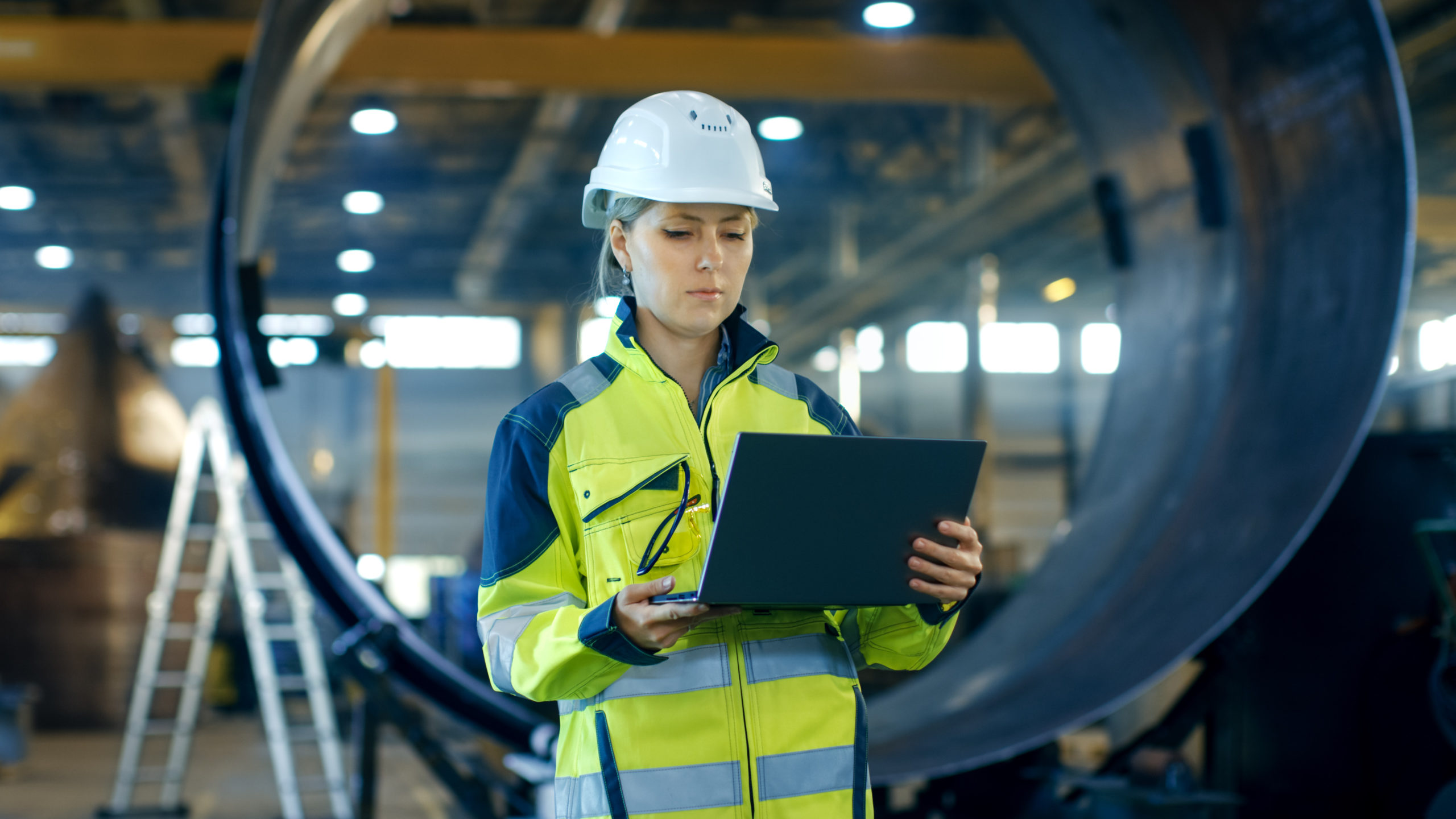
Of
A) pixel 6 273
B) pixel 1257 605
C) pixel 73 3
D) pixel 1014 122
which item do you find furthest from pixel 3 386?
pixel 1257 605

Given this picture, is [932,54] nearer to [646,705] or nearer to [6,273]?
[646,705]

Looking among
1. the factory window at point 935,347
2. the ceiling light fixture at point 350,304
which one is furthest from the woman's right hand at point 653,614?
the ceiling light fixture at point 350,304

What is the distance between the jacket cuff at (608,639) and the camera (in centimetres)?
92

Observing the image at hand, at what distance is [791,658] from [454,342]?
12837 millimetres

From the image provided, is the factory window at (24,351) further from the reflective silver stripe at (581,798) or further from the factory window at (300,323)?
the reflective silver stripe at (581,798)

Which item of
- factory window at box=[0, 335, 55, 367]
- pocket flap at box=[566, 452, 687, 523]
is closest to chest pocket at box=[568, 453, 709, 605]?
pocket flap at box=[566, 452, 687, 523]

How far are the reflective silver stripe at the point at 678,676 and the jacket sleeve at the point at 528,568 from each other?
15mm


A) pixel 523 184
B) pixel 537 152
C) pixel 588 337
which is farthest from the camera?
pixel 588 337

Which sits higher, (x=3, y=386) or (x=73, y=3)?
(x=73, y=3)

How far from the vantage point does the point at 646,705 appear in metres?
0.99

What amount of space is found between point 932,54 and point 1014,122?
13.8 feet

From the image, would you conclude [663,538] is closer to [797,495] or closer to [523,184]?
[797,495]

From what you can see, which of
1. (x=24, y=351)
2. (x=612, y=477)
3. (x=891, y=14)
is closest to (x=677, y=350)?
(x=612, y=477)

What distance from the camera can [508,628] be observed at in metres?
1.02
